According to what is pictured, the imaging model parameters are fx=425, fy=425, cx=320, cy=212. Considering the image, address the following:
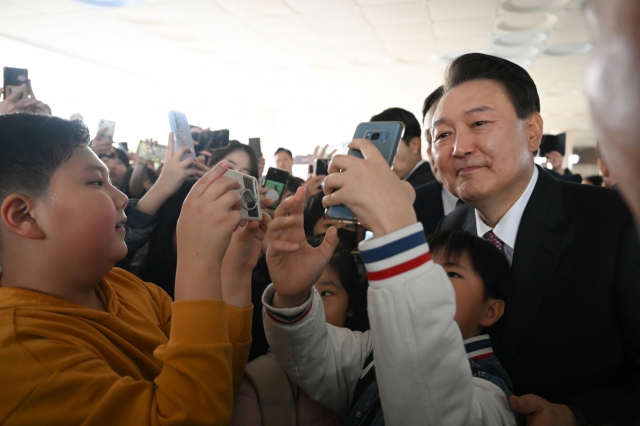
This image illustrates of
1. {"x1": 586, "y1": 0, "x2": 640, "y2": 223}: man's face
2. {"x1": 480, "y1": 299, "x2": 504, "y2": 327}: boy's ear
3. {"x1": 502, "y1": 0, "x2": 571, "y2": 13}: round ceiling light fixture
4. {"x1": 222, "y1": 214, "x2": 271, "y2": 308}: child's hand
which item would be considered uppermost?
{"x1": 502, "y1": 0, "x2": 571, "y2": 13}: round ceiling light fixture

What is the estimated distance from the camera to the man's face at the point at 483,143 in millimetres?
1137

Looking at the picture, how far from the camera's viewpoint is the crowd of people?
24.6 inches

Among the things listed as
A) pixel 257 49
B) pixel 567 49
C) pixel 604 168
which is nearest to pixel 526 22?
pixel 567 49

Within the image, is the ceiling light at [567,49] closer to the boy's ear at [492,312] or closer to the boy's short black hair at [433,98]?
the boy's short black hair at [433,98]

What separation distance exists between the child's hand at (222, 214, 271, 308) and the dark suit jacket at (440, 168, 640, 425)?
26.2 inches

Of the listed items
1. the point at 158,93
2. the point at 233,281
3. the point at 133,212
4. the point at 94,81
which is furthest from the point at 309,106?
the point at 233,281

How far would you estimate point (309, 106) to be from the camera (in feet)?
31.9

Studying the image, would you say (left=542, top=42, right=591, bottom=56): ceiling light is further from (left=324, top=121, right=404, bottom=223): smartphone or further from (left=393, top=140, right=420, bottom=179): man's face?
(left=324, top=121, right=404, bottom=223): smartphone

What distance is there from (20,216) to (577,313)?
4.02ft

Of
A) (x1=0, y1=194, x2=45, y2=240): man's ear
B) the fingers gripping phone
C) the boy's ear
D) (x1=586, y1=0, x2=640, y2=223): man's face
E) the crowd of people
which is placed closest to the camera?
(x1=586, y1=0, x2=640, y2=223): man's face

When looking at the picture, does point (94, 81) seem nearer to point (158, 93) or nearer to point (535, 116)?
point (158, 93)

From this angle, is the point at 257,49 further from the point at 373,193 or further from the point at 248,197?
the point at 373,193

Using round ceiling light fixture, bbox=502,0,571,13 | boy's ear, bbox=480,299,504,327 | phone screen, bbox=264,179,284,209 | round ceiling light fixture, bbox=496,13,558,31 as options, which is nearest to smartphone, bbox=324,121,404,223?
boy's ear, bbox=480,299,504,327

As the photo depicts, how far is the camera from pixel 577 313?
1033 millimetres
